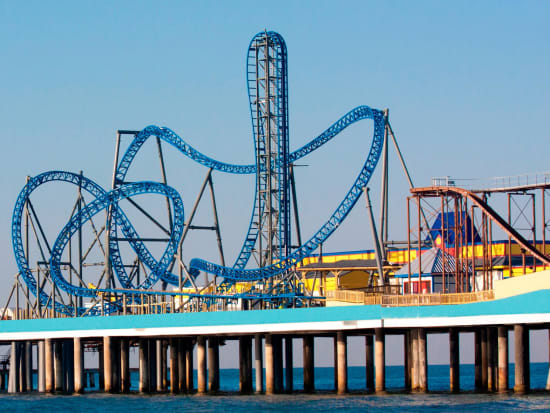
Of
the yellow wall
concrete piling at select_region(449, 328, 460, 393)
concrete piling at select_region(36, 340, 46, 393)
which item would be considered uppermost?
the yellow wall

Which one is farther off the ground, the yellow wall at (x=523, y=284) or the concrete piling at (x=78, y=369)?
the yellow wall at (x=523, y=284)

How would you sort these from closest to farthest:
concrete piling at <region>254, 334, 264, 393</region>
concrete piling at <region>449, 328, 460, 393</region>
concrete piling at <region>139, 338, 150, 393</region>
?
1. concrete piling at <region>449, 328, 460, 393</region>
2. concrete piling at <region>254, 334, 264, 393</region>
3. concrete piling at <region>139, 338, 150, 393</region>

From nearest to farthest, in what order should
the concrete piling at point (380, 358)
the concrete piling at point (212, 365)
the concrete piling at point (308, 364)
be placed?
1. the concrete piling at point (380, 358)
2. the concrete piling at point (308, 364)
3. the concrete piling at point (212, 365)

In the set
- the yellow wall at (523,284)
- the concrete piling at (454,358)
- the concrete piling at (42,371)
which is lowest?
the concrete piling at (42,371)

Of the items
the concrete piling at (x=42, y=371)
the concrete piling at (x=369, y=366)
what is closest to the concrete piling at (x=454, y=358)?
the concrete piling at (x=369, y=366)

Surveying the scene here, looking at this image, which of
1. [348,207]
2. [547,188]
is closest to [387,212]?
[348,207]

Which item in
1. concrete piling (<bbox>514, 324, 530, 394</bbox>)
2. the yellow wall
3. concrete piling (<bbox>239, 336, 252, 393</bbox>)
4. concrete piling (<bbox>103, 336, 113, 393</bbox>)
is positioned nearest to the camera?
the yellow wall

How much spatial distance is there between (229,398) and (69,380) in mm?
16149

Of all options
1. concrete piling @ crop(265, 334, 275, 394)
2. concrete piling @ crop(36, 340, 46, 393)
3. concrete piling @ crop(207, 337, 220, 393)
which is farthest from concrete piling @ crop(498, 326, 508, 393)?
concrete piling @ crop(36, 340, 46, 393)

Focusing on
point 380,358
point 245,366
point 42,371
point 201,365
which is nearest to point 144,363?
point 201,365

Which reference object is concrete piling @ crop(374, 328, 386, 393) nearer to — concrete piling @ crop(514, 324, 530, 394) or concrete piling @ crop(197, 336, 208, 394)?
concrete piling @ crop(514, 324, 530, 394)

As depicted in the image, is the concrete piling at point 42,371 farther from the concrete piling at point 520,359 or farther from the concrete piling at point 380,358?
the concrete piling at point 520,359

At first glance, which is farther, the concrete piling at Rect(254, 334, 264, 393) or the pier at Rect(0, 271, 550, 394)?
the concrete piling at Rect(254, 334, 264, 393)

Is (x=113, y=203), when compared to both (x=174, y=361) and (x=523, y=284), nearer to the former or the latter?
(x=174, y=361)
